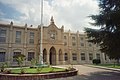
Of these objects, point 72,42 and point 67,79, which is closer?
point 67,79

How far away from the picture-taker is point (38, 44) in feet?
124

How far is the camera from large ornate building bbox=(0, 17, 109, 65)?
3544 cm

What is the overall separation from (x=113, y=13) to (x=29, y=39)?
25.5m

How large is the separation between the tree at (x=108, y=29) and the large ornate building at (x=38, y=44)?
59.4 ft

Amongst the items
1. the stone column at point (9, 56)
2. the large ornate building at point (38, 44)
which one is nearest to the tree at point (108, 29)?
the large ornate building at point (38, 44)

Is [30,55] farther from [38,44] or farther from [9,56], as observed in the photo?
[9,56]

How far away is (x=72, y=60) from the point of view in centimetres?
4419

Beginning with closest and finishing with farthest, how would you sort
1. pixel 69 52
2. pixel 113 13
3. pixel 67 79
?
pixel 67 79, pixel 113 13, pixel 69 52

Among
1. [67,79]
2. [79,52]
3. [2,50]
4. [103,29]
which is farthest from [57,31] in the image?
[67,79]

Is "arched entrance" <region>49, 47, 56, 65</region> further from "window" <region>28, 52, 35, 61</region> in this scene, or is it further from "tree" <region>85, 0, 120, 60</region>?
"tree" <region>85, 0, 120, 60</region>

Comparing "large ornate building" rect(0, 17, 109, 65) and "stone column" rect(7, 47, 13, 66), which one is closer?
"stone column" rect(7, 47, 13, 66)

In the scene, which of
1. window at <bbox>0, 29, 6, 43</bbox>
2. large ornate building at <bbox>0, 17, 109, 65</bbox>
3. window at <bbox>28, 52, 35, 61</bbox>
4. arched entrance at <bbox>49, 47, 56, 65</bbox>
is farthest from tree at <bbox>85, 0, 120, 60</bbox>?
window at <bbox>0, 29, 6, 43</bbox>

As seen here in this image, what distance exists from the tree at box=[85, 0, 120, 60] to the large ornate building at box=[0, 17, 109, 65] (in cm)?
1811

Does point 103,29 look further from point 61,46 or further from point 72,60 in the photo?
point 72,60
